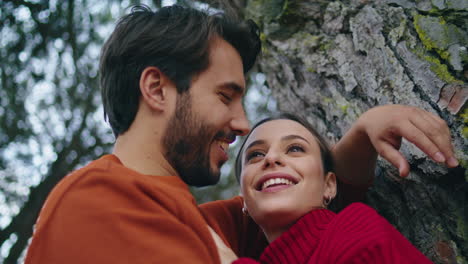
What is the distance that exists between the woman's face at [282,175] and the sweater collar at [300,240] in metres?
0.06

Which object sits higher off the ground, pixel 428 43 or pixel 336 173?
pixel 428 43

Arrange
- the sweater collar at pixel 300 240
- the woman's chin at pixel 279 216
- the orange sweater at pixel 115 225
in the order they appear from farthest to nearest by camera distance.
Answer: the woman's chin at pixel 279 216, the sweater collar at pixel 300 240, the orange sweater at pixel 115 225

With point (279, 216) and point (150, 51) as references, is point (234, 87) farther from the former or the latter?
point (279, 216)

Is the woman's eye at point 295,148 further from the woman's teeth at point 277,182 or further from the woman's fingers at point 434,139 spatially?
the woman's fingers at point 434,139

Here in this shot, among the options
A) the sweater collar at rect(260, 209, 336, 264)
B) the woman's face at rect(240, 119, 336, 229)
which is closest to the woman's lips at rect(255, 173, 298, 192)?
the woman's face at rect(240, 119, 336, 229)

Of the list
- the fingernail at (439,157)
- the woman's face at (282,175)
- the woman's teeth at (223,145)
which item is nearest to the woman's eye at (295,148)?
the woman's face at (282,175)

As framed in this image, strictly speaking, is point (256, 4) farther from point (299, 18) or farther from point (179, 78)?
point (179, 78)

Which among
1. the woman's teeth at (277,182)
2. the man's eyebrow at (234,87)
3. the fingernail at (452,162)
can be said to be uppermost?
the fingernail at (452,162)

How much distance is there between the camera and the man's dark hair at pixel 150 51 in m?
1.91

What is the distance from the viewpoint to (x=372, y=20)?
209 cm

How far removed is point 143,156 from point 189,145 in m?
0.19

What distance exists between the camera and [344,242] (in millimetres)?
1359

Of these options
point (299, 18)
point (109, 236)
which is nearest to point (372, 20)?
point (299, 18)

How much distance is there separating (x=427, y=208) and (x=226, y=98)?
92cm
